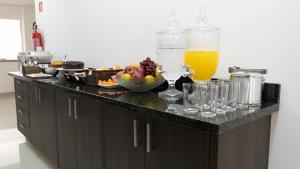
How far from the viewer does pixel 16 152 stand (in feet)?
9.61

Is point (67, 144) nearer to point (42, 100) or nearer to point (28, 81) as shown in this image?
point (42, 100)

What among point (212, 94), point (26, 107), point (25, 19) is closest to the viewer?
point (212, 94)

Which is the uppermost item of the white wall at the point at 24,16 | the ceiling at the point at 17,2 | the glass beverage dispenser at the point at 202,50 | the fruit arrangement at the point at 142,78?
the ceiling at the point at 17,2

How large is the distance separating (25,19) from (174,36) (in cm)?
620

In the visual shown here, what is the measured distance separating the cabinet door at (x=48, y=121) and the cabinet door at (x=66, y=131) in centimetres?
11

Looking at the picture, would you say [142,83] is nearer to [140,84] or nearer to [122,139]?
[140,84]

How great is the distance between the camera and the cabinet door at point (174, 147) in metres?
1.00

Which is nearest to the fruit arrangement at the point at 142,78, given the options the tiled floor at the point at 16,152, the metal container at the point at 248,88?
the metal container at the point at 248,88

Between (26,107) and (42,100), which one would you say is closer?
(42,100)

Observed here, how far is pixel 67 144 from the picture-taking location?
2.05 metres

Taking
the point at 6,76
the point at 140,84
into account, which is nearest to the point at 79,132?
the point at 140,84

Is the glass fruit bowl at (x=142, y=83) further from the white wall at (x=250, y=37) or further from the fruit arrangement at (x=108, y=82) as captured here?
the white wall at (x=250, y=37)

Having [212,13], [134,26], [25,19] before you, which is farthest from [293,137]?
[25,19]

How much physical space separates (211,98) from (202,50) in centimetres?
40
